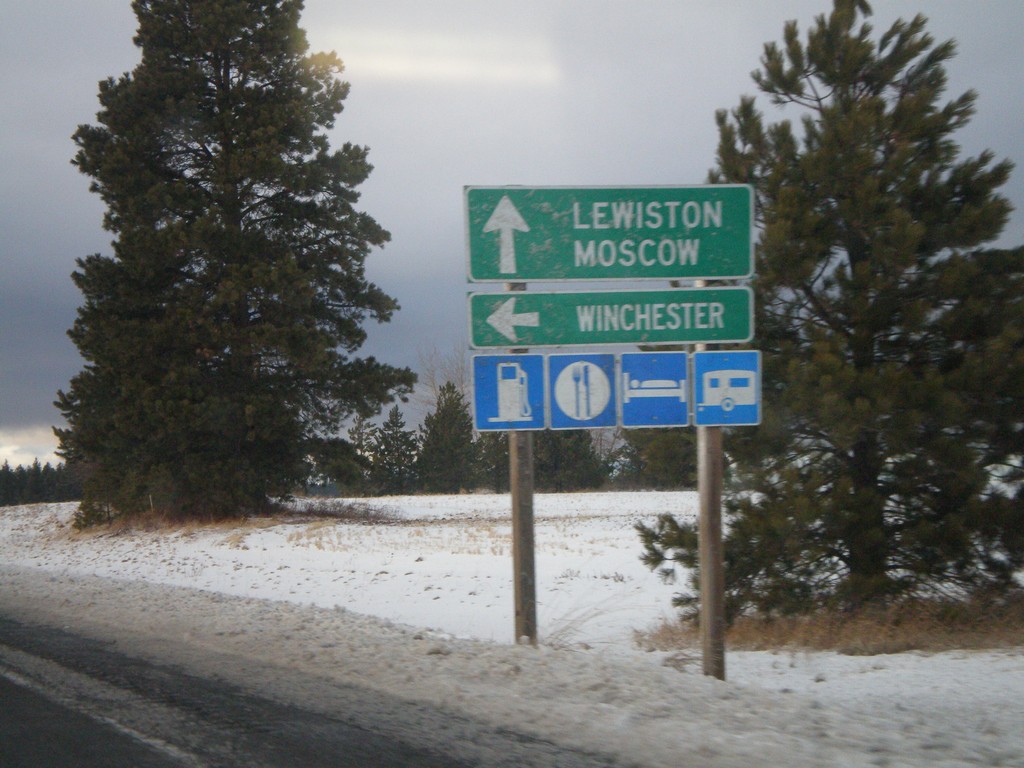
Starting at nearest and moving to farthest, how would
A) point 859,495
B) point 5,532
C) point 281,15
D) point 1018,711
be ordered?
point 1018,711 < point 859,495 < point 281,15 < point 5,532

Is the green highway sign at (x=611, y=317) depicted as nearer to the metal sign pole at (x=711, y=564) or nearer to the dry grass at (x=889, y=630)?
the metal sign pole at (x=711, y=564)

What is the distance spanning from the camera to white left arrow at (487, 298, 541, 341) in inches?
331

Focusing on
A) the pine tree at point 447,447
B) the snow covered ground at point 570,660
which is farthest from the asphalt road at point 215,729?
the pine tree at point 447,447

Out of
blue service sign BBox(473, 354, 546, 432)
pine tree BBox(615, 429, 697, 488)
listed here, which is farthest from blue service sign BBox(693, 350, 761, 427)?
pine tree BBox(615, 429, 697, 488)

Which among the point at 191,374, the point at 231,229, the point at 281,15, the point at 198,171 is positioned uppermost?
the point at 281,15

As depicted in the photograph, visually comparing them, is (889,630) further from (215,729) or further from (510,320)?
(215,729)

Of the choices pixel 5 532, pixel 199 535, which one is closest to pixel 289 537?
pixel 199 535

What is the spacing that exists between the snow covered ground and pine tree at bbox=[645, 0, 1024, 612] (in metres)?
1.44

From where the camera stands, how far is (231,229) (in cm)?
2497

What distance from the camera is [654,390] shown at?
8188 millimetres

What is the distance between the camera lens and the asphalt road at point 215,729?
5129 mm

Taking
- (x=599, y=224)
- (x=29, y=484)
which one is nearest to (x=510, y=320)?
(x=599, y=224)

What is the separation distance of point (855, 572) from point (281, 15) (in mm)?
22935

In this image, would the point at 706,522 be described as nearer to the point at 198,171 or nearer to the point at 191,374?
the point at 191,374
